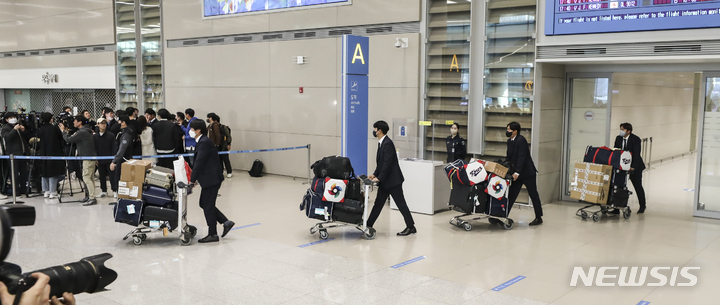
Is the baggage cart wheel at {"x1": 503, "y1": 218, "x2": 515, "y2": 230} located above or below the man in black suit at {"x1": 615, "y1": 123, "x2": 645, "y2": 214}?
below

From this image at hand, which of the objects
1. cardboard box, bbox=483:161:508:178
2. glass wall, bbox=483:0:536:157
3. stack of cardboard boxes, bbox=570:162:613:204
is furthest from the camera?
glass wall, bbox=483:0:536:157

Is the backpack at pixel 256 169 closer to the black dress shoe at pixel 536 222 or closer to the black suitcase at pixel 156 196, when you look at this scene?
the black suitcase at pixel 156 196

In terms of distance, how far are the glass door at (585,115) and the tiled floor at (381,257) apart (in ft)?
4.07

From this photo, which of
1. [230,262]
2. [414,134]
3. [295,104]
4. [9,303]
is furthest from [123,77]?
[9,303]

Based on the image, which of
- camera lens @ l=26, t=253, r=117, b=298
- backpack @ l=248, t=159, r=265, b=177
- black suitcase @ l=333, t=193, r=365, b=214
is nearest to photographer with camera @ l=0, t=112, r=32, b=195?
backpack @ l=248, t=159, r=265, b=177

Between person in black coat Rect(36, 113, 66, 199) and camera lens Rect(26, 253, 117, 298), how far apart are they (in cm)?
852

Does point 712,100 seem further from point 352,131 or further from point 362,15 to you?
point 362,15

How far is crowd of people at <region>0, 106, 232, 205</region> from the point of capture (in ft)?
32.9

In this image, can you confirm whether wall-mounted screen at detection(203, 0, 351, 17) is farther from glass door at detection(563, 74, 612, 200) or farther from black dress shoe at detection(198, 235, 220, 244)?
black dress shoe at detection(198, 235, 220, 244)

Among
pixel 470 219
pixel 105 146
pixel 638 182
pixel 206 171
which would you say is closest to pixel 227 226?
pixel 206 171

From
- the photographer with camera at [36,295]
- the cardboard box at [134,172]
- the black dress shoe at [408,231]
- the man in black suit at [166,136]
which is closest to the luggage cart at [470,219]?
the black dress shoe at [408,231]

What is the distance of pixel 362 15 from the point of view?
1184cm

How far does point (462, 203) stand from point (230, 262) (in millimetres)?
3226

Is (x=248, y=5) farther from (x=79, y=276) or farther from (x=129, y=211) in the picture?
(x=79, y=276)
